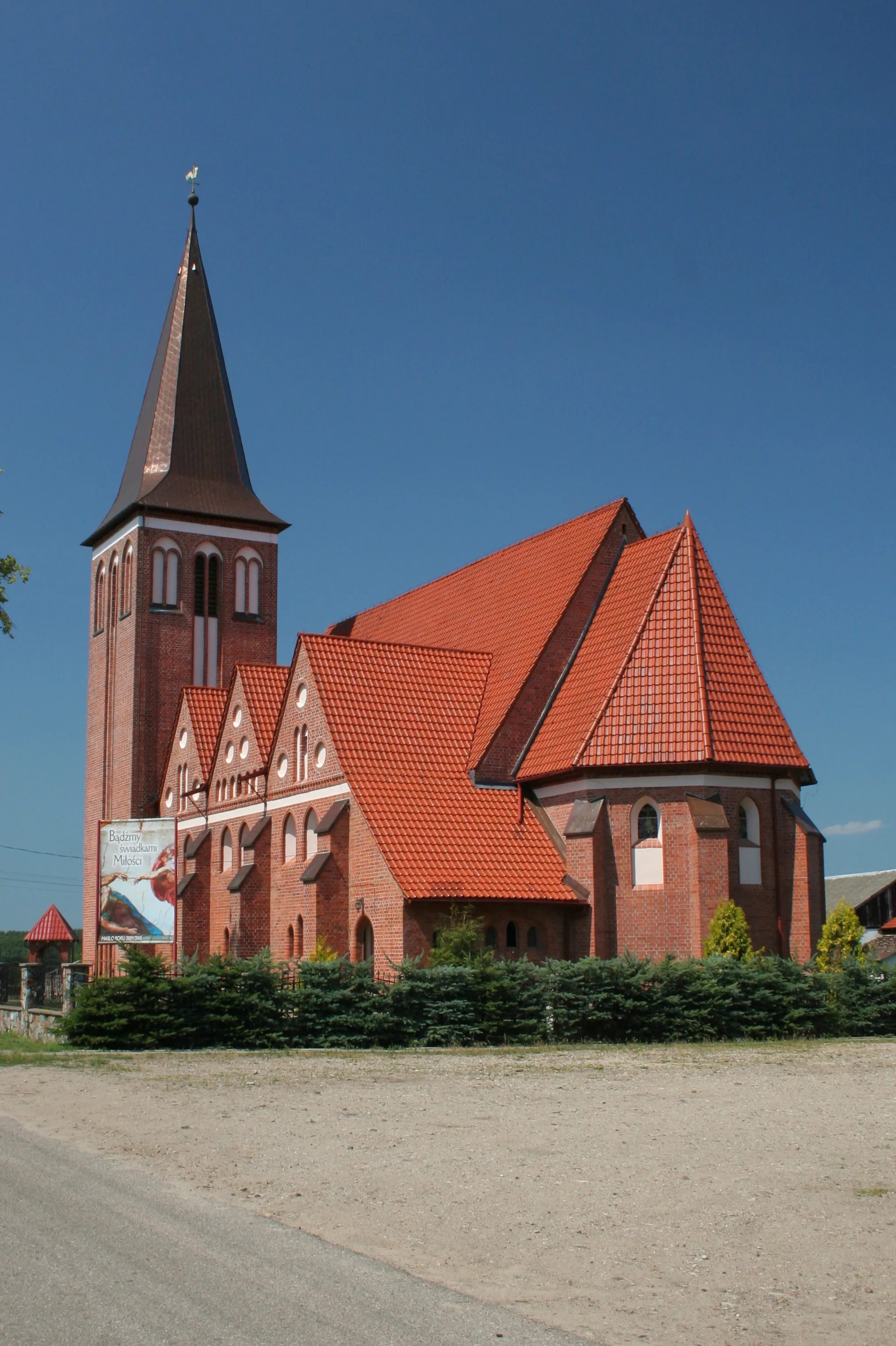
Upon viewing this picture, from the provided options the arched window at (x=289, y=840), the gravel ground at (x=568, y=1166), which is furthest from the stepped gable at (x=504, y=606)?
the gravel ground at (x=568, y=1166)

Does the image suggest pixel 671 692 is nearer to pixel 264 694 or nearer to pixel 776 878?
pixel 776 878

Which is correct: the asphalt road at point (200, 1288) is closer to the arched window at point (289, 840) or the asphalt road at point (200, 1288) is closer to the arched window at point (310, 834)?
the arched window at point (310, 834)

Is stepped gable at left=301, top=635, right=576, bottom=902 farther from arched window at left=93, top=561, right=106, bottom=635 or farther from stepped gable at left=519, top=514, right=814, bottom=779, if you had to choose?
arched window at left=93, top=561, right=106, bottom=635

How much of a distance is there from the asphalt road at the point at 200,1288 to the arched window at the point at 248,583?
37382 millimetres

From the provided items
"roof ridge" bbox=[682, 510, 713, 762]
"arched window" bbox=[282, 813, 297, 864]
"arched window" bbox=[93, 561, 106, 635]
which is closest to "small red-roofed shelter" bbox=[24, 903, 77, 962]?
"arched window" bbox=[93, 561, 106, 635]

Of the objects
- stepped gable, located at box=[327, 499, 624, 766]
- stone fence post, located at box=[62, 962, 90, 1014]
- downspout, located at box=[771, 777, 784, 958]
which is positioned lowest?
stone fence post, located at box=[62, 962, 90, 1014]

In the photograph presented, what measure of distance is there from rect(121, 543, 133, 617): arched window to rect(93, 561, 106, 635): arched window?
1.81 metres

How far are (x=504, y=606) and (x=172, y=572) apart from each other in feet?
45.6

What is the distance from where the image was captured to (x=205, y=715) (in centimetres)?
4109

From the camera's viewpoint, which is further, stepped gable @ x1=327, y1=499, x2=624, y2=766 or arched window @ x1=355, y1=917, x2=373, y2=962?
stepped gable @ x1=327, y1=499, x2=624, y2=766

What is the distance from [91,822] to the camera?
46.9m

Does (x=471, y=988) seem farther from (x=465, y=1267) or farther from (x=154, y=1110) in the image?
(x=465, y=1267)

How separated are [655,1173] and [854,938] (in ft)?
55.0

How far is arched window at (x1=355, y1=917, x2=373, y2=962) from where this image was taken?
29.0 m
